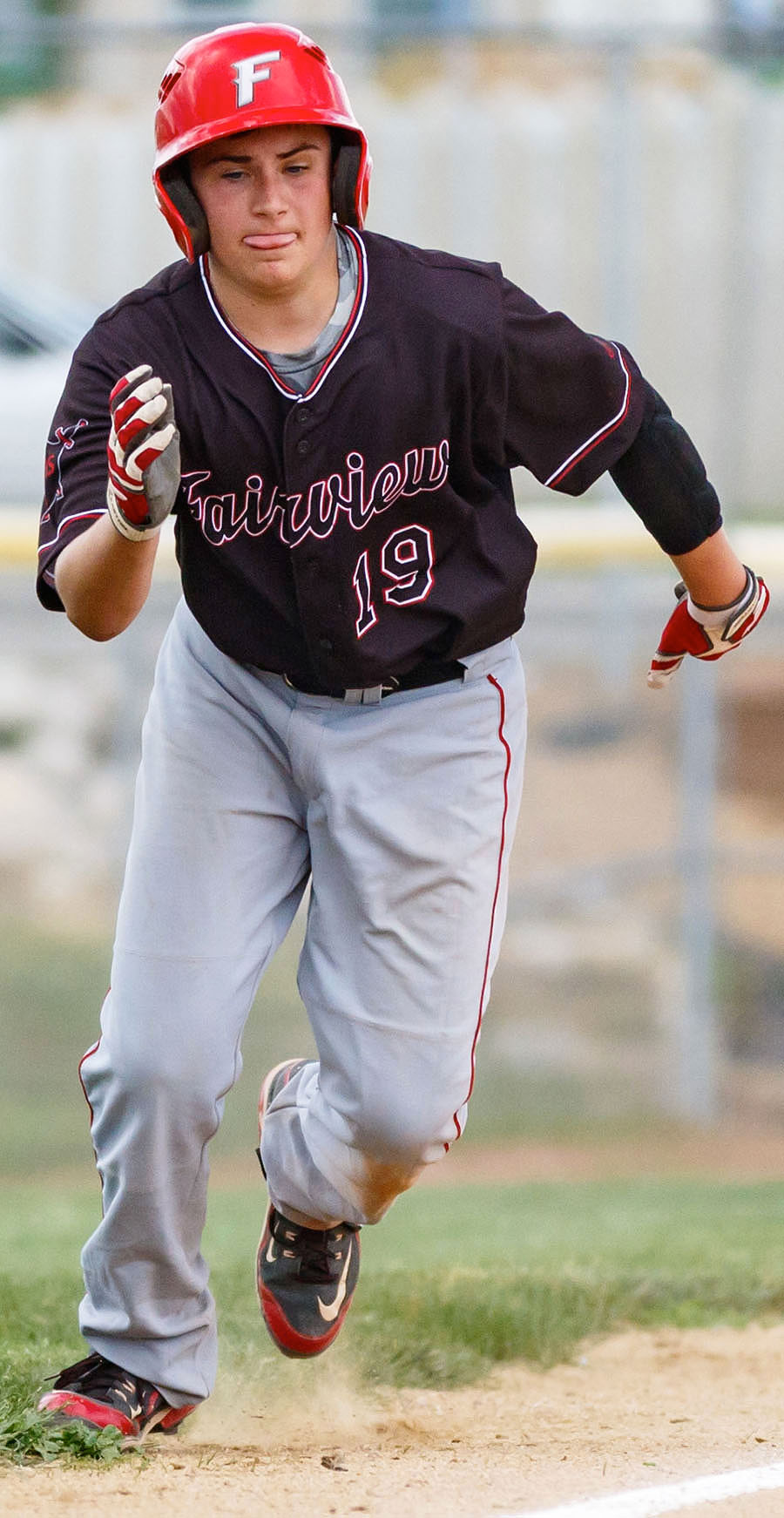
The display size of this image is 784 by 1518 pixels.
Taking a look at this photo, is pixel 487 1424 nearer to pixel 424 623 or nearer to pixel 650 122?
pixel 424 623

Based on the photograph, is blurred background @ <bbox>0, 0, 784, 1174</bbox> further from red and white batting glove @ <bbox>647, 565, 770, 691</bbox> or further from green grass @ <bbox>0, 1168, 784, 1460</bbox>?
red and white batting glove @ <bbox>647, 565, 770, 691</bbox>

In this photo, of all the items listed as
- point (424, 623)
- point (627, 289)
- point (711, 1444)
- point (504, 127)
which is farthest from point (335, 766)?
point (504, 127)

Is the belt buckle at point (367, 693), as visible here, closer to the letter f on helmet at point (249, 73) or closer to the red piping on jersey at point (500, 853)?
the red piping on jersey at point (500, 853)

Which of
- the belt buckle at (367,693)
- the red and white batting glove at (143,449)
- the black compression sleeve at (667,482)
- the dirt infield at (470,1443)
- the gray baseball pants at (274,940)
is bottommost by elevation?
the dirt infield at (470,1443)

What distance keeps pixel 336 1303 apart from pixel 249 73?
6.64ft

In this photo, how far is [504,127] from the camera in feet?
33.0

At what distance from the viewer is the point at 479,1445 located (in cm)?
312

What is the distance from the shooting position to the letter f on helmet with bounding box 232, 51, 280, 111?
2.73 m

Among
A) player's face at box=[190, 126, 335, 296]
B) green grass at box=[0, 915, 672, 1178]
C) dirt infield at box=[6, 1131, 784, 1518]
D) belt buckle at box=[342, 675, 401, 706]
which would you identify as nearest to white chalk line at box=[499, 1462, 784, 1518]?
dirt infield at box=[6, 1131, 784, 1518]

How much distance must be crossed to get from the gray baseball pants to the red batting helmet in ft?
2.28

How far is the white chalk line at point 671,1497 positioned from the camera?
2525 millimetres

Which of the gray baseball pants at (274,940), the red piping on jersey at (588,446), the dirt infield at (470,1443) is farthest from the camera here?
the red piping on jersey at (588,446)

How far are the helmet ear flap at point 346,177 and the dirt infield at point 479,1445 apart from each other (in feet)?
6.16

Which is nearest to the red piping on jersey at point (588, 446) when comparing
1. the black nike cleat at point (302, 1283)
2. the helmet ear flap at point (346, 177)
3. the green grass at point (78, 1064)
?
the helmet ear flap at point (346, 177)
